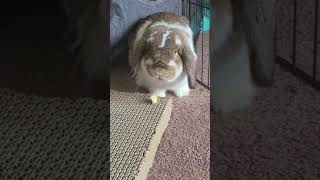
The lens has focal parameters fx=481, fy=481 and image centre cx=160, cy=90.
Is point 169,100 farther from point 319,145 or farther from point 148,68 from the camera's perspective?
point 319,145

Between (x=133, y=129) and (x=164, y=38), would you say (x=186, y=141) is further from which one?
(x=164, y=38)

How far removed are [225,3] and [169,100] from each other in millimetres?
358

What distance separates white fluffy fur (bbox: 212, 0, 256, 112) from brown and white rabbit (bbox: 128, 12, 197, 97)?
205mm

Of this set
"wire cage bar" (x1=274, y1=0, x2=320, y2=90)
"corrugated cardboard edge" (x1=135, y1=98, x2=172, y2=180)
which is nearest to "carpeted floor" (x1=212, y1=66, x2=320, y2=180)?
"wire cage bar" (x1=274, y1=0, x2=320, y2=90)

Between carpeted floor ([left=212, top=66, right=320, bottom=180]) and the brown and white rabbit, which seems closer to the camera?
carpeted floor ([left=212, top=66, right=320, bottom=180])

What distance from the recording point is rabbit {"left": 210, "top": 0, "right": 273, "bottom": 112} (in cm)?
92

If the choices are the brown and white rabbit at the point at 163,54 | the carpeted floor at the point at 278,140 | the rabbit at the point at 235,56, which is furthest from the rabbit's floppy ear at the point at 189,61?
the carpeted floor at the point at 278,140

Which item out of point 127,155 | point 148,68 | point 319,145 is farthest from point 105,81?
point 319,145

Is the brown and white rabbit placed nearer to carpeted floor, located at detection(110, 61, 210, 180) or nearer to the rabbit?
carpeted floor, located at detection(110, 61, 210, 180)

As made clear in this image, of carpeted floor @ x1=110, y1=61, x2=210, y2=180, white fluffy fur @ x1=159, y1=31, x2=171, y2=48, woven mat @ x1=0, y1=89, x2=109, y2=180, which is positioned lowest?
carpeted floor @ x1=110, y1=61, x2=210, y2=180

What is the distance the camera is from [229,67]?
962 millimetres

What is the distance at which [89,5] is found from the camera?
107cm

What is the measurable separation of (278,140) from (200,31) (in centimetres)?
47

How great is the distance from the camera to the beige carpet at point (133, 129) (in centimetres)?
90
